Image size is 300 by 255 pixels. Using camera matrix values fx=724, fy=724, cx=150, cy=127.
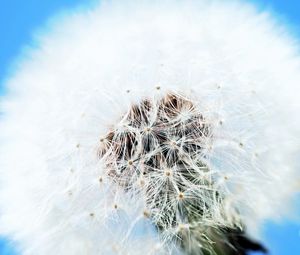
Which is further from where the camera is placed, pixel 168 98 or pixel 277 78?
pixel 277 78

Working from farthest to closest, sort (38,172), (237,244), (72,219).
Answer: (38,172) < (72,219) < (237,244)

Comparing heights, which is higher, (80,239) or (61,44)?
(61,44)

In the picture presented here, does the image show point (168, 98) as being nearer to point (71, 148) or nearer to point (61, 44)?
point (71, 148)

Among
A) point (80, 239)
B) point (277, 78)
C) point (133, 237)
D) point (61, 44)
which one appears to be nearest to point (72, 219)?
point (80, 239)

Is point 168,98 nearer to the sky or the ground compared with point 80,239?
nearer to the sky

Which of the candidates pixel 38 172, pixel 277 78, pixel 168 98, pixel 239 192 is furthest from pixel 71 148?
pixel 277 78

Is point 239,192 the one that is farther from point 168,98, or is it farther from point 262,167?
point 168,98

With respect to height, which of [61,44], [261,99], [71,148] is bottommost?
[71,148]

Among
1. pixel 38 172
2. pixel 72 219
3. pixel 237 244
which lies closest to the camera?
pixel 237 244

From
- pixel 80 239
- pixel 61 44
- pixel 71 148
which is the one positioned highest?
pixel 61 44
